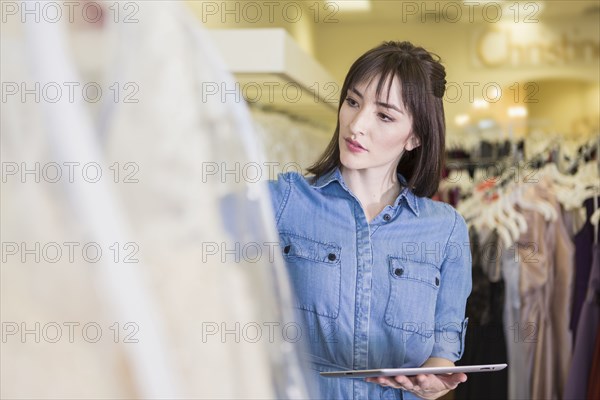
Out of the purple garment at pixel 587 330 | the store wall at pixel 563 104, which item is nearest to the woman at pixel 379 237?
the purple garment at pixel 587 330

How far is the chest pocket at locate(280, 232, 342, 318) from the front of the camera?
102 cm

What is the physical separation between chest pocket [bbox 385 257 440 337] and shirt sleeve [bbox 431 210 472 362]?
0.04 meters

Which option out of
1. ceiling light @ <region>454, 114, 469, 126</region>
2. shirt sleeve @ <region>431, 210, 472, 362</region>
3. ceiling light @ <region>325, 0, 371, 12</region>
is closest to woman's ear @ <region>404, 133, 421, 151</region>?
shirt sleeve @ <region>431, 210, 472, 362</region>

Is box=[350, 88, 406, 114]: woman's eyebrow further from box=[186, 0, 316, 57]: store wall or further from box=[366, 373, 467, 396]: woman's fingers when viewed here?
box=[186, 0, 316, 57]: store wall

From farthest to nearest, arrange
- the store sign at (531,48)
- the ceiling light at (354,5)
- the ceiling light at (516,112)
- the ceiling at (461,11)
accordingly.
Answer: the ceiling light at (516,112) → the store sign at (531,48) → the ceiling at (461,11) → the ceiling light at (354,5)

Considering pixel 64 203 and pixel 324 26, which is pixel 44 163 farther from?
pixel 324 26

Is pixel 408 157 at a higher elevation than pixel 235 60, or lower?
lower

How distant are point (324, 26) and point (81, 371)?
5.57 metres

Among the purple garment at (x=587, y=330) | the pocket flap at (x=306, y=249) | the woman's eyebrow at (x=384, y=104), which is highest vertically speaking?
the woman's eyebrow at (x=384, y=104)

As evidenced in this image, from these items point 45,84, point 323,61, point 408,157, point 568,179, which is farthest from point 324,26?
point 45,84

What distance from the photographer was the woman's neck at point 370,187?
1.07 m

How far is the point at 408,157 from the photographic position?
3.65 feet

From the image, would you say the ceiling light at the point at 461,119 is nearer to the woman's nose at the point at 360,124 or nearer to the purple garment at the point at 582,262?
the purple garment at the point at 582,262

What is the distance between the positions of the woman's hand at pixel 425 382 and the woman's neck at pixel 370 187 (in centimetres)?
24
